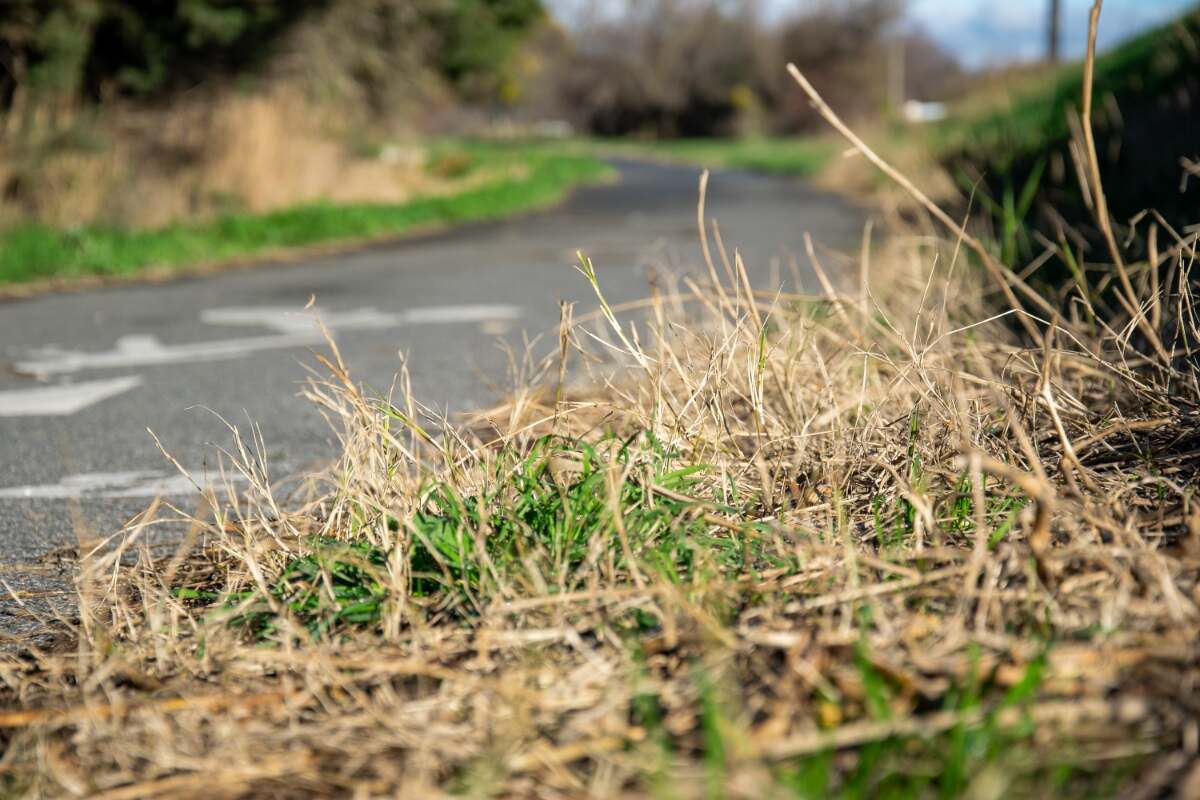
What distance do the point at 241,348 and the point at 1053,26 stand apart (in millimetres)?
24361

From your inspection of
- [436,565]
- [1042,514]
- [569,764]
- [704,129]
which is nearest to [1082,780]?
[1042,514]

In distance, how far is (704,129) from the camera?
60312 mm

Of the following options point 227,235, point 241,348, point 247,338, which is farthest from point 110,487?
point 227,235

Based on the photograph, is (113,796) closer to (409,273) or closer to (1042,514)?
(1042,514)

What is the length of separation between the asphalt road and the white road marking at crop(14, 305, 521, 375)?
0.01 meters

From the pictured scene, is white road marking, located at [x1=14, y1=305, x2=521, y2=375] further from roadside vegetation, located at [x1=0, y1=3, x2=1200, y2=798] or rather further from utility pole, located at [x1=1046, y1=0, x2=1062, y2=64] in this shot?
utility pole, located at [x1=1046, y1=0, x2=1062, y2=64]

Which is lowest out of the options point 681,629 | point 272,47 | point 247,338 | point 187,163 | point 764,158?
point 764,158

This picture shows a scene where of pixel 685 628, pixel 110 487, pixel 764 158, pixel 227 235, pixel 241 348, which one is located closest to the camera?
pixel 685 628

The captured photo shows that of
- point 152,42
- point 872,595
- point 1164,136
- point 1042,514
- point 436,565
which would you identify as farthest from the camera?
point 152,42

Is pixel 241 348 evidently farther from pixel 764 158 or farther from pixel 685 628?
pixel 764 158

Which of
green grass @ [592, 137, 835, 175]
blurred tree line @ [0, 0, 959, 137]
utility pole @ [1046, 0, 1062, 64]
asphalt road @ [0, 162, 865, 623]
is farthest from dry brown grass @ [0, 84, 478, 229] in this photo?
utility pole @ [1046, 0, 1062, 64]

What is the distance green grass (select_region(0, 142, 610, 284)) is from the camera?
875cm

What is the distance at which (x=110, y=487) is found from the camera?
11.9ft

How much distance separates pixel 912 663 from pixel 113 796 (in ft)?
3.59
